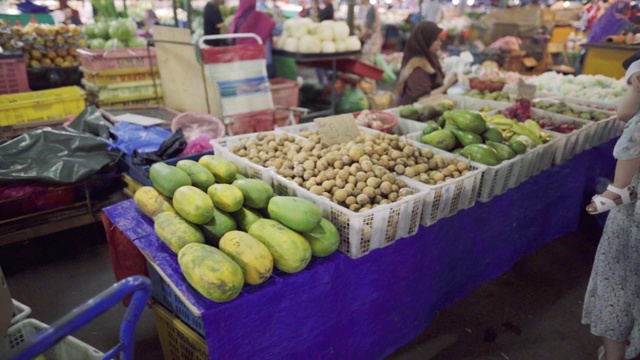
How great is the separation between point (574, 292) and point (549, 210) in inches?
25.2

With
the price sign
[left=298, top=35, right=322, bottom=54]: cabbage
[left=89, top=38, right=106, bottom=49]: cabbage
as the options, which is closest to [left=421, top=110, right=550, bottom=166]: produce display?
the price sign

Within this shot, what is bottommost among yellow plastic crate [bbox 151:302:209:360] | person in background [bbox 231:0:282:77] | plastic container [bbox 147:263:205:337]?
yellow plastic crate [bbox 151:302:209:360]

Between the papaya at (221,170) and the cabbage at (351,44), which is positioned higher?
the cabbage at (351,44)

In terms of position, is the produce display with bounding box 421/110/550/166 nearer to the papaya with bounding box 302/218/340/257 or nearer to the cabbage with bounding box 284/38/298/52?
the papaya with bounding box 302/218/340/257

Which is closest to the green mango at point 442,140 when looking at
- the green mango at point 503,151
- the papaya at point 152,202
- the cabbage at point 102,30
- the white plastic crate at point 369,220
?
the green mango at point 503,151

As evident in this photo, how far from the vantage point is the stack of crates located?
4.43 m

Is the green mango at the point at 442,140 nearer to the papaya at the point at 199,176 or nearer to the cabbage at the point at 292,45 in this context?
the papaya at the point at 199,176

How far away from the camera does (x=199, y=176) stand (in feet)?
6.39

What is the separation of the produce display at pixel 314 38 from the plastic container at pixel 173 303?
3.81 m

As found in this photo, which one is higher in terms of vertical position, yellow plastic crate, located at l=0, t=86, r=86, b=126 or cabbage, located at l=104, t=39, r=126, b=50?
cabbage, located at l=104, t=39, r=126, b=50

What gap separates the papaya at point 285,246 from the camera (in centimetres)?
162

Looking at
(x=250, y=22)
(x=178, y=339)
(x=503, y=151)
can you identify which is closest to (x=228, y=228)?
(x=178, y=339)

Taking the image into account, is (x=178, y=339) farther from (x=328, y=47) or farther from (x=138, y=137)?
(x=328, y=47)

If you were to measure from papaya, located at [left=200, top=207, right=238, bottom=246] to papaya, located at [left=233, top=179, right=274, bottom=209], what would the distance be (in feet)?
0.41
